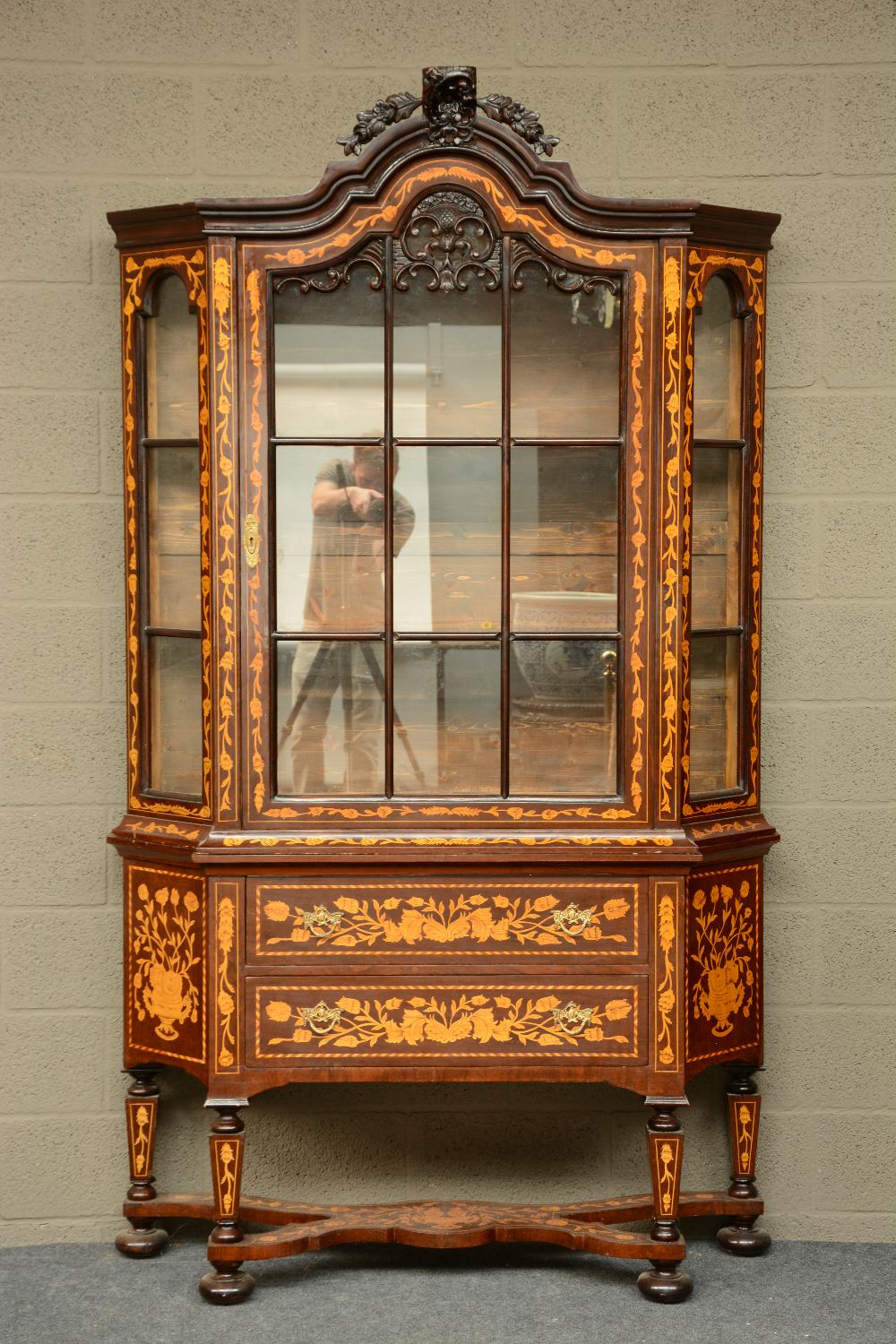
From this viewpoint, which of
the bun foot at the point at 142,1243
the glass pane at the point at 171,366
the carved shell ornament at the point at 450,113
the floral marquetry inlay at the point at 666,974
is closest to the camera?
the carved shell ornament at the point at 450,113

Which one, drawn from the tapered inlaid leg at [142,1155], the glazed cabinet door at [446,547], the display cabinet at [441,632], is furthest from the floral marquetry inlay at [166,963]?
the glazed cabinet door at [446,547]

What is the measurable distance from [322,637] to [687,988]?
40.0 inches

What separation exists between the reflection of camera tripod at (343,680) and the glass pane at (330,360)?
42 centimetres

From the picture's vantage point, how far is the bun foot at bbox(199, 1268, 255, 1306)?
2971mm

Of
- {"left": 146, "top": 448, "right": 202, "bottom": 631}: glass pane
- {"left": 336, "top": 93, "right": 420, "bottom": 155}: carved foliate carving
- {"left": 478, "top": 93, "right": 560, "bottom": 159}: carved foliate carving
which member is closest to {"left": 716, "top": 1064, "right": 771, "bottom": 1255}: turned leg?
{"left": 146, "top": 448, "right": 202, "bottom": 631}: glass pane

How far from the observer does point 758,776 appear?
319 cm

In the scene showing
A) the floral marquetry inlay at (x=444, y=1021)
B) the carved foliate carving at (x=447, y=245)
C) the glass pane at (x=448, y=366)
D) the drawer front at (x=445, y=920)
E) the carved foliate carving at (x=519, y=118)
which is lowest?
the floral marquetry inlay at (x=444, y=1021)

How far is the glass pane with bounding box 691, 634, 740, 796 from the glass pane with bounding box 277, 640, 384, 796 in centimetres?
66

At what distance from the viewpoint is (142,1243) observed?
322 cm

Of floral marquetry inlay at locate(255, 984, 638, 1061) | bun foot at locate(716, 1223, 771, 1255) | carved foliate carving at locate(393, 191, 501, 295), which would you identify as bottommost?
bun foot at locate(716, 1223, 771, 1255)

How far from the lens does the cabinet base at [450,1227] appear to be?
9.80ft

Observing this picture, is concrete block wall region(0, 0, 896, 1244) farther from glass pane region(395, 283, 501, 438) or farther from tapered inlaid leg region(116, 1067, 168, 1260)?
glass pane region(395, 283, 501, 438)

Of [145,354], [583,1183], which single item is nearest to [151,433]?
[145,354]

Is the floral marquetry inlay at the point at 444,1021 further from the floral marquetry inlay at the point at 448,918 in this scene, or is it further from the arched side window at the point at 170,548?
the arched side window at the point at 170,548
